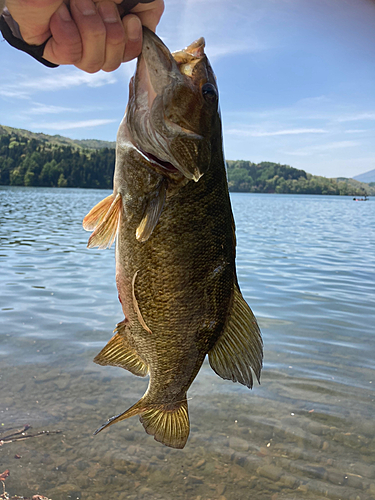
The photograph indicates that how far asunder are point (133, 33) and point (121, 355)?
173 centimetres

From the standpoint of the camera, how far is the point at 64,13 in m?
2.01

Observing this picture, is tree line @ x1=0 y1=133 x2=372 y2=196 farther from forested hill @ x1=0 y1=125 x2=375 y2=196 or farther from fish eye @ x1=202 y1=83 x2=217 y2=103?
fish eye @ x1=202 y1=83 x2=217 y2=103

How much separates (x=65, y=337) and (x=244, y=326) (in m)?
7.39

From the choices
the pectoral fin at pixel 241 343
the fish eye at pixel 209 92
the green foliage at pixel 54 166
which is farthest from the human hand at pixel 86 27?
the green foliage at pixel 54 166

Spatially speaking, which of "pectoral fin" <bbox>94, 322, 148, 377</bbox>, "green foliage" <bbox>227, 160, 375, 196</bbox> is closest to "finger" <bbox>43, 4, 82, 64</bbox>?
"pectoral fin" <bbox>94, 322, 148, 377</bbox>

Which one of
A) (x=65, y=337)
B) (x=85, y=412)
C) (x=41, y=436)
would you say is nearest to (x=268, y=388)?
(x=85, y=412)

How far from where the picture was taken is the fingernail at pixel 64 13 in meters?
1.99

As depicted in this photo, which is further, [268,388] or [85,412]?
[268,388]

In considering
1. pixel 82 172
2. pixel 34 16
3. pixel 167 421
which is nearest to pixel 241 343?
pixel 167 421

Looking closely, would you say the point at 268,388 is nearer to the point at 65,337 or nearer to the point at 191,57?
the point at 65,337

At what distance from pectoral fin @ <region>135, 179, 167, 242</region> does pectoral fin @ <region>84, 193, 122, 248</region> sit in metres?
0.20

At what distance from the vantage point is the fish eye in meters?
2.07

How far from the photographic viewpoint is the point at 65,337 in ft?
29.7

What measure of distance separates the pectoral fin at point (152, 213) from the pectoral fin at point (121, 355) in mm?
667
